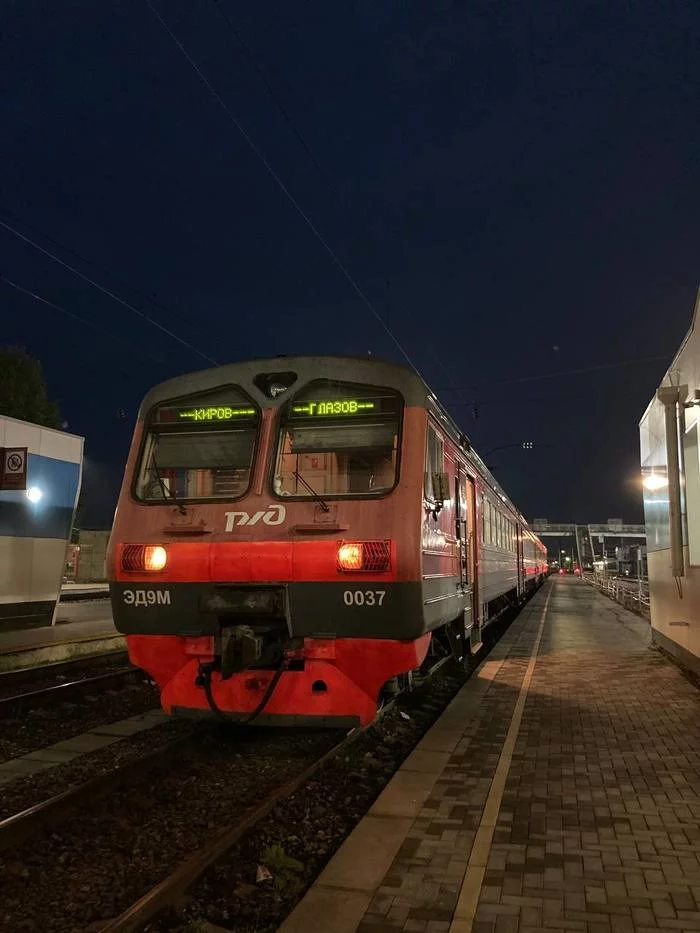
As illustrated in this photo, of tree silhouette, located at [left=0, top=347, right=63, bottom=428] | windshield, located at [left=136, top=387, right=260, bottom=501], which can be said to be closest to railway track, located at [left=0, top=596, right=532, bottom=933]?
windshield, located at [left=136, top=387, right=260, bottom=501]

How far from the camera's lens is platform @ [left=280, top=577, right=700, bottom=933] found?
343cm

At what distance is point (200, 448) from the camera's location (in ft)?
23.1

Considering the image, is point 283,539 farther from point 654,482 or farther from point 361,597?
point 654,482

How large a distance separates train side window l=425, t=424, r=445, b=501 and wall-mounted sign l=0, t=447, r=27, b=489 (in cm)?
870

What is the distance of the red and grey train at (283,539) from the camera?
6.03 m

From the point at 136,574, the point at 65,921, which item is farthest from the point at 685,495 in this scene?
the point at 65,921

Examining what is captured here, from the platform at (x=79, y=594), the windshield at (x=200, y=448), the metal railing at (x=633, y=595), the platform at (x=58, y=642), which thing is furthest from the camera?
the platform at (x=79, y=594)

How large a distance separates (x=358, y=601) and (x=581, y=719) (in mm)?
3144

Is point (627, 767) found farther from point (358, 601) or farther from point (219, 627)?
point (219, 627)

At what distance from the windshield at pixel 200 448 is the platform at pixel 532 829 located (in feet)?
9.59

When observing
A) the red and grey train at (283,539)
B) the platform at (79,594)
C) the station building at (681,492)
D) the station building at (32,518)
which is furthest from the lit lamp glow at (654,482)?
the platform at (79,594)

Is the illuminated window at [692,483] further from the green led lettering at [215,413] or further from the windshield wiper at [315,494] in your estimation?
the green led lettering at [215,413]

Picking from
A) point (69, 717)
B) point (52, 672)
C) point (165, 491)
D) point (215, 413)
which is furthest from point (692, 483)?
point (52, 672)

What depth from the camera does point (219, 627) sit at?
20.6 ft
